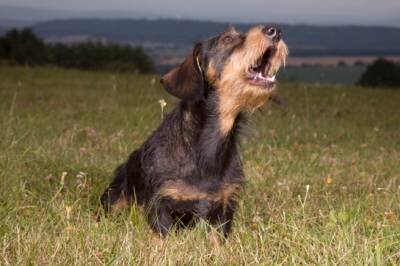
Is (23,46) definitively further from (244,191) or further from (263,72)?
(263,72)

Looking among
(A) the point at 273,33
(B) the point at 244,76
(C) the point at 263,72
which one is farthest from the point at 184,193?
(A) the point at 273,33

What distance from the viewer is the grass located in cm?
489

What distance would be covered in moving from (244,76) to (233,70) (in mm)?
96

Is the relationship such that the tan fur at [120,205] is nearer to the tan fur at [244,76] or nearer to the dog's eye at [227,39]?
the tan fur at [244,76]

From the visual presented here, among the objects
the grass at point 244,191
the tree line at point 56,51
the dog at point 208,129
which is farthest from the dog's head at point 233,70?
the tree line at point 56,51

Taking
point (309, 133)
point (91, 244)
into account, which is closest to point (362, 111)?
point (309, 133)

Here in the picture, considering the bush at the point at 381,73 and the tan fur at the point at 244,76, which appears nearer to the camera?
the tan fur at the point at 244,76

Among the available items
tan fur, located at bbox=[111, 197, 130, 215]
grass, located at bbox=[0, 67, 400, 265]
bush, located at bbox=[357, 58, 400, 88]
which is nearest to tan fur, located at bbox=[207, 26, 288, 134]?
grass, located at bbox=[0, 67, 400, 265]

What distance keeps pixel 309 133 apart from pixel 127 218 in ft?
21.9

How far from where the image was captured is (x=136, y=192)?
20.0 feet

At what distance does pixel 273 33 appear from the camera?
5570 millimetres

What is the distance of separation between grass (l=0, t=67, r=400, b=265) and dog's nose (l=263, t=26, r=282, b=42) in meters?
0.74

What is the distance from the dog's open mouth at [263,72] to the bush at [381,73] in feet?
65.7

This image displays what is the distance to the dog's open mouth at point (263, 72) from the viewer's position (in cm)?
560
